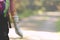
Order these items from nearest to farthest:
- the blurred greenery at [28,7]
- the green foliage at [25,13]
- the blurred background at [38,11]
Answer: the blurred background at [38,11]
the blurred greenery at [28,7]
the green foliage at [25,13]

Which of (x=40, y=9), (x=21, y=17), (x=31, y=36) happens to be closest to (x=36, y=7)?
(x=40, y=9)

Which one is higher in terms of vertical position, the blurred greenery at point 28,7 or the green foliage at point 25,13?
the blurred greenery at point 28,7

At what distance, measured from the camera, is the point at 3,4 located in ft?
7.22

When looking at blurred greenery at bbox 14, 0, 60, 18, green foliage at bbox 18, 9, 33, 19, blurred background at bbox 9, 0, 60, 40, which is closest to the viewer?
blurred background at bbox 9, 0, 60, 40

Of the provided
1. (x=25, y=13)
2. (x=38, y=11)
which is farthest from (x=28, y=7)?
(x=38, y=11)

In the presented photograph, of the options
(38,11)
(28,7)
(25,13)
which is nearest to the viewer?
(25,13)

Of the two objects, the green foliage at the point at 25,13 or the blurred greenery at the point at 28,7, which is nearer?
the blurred greenery at the point at 28,7

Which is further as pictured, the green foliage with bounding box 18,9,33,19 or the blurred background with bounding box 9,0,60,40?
the green foliage with bounding box 18,9,33,19

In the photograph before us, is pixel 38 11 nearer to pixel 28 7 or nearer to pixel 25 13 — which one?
pixel 28 7

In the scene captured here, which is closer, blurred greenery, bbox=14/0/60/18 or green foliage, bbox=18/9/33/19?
blurred greenery, bbox=14/0/60/18

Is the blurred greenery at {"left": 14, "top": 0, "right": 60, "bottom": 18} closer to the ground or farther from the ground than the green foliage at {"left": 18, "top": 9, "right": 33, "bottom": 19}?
farther from the ground

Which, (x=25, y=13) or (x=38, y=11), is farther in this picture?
(x=38, y=11)

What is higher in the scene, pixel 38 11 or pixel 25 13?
pixel 38 11

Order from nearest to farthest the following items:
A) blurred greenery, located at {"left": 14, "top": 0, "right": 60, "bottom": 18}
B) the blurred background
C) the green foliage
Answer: the blurred background, blurred greenery, located at {"left": 14, "top": 0, "right": 60, "bottom": 18}, the green foliage
